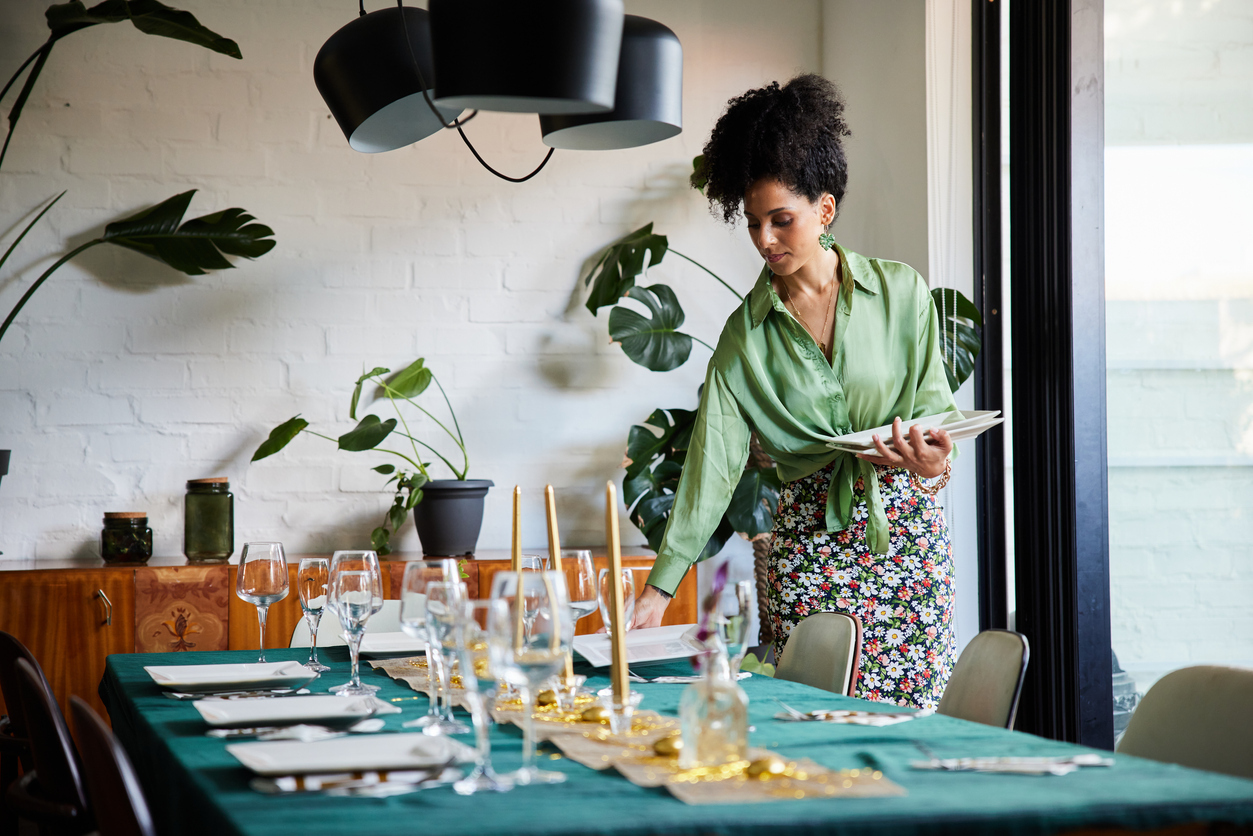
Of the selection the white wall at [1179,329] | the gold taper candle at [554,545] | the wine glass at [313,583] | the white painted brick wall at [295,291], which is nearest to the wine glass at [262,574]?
the wine glass at [313,583]

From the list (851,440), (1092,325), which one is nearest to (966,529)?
(1092,325)

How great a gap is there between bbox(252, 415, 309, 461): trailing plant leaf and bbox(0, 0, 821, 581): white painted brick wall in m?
0.30

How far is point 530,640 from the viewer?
1112mm

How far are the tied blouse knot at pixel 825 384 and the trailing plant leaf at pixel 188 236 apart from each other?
1.77 m

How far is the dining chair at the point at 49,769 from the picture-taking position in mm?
1470

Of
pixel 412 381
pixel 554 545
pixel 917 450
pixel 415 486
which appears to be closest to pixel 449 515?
pixel 415 486

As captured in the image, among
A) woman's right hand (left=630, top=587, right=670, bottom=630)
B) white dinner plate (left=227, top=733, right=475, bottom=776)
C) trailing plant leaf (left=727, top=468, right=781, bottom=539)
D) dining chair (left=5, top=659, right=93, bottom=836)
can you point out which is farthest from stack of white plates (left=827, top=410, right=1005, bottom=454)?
dining chair (left=5, top=659, right=93, bottom=836)

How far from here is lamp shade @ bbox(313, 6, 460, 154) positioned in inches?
77.9

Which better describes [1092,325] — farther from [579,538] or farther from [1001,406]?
[579,538]

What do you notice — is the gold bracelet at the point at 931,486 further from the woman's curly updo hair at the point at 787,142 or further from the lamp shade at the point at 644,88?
the lamp shade at the point at 644,88

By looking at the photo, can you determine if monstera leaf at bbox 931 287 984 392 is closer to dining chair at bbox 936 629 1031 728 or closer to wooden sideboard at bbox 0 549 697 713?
wooden sideboard at bbox 0 549 697 713

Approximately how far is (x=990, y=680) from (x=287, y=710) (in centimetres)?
98

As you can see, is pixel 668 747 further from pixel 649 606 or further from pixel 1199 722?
pixel 649 606

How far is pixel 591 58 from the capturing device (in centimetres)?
163
